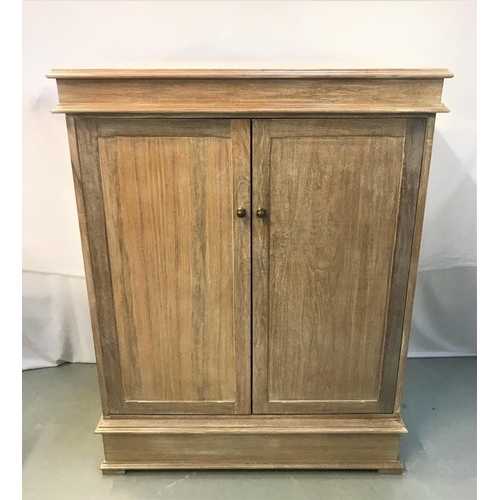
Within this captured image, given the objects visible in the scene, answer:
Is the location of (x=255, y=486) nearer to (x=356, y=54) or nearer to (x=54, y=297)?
(x=54, y=297)

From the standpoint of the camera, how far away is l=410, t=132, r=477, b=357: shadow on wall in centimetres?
187

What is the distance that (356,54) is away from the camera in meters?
1.73

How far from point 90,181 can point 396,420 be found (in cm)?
106

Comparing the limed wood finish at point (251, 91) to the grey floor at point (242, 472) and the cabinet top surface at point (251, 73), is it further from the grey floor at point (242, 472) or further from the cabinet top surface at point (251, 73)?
the grey floor at point (242, 472)

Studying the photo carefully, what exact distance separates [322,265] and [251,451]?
602mm

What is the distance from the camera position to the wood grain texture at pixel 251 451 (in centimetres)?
152

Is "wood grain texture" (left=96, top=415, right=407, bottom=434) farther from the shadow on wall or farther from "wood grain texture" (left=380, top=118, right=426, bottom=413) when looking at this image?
the shadow on wall

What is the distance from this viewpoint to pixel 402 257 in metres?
1.35

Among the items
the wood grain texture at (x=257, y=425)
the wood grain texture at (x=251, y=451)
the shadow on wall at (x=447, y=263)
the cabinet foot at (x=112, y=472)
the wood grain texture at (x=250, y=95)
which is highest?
the wood grain texture at (x=250, y=95)

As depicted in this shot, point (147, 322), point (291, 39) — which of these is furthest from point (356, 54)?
point (147, 322)

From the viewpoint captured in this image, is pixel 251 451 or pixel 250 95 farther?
pixel 251 451

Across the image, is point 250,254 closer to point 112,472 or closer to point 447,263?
point 112,472

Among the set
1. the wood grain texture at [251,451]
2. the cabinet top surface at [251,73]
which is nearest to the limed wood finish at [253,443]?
the wood grain texture at [251,451]

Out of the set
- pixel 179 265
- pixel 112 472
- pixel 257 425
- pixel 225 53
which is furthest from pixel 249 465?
pixel 225 53
